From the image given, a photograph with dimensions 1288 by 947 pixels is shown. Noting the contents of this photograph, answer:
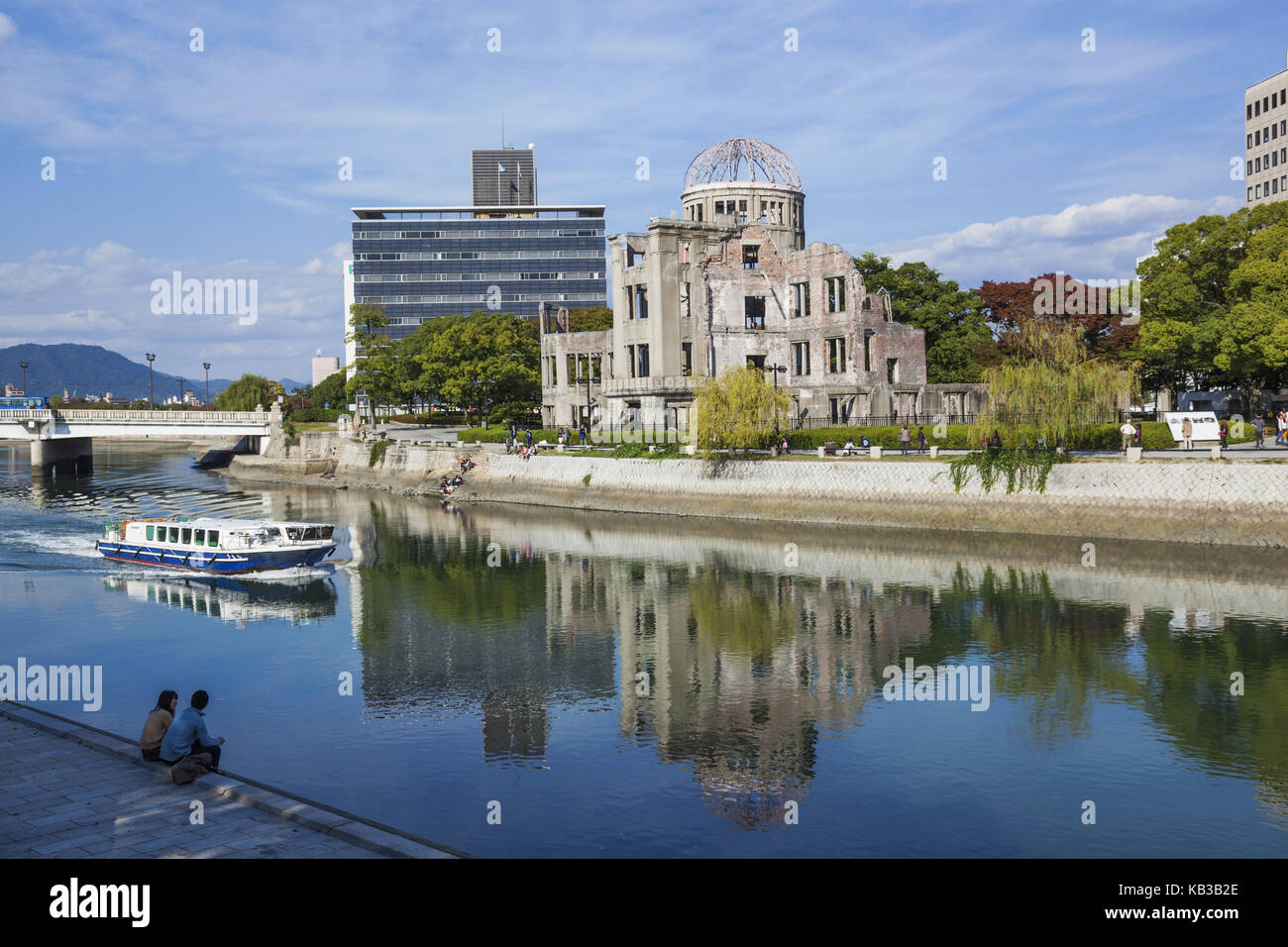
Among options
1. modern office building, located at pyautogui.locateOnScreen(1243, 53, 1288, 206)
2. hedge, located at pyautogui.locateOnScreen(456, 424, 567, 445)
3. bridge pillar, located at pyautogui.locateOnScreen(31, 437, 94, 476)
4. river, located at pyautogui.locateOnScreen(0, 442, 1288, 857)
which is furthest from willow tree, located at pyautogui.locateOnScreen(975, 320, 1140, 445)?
bridge pillar, located at pyautogui.locateOnScreen(31, 437, 94, 476)

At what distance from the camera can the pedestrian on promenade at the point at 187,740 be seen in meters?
20.3

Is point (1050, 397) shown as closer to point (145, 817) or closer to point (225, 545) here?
point (225, 545)

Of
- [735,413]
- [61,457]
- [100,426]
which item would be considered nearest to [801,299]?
[735,413]

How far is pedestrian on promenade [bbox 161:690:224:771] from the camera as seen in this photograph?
66.6ft

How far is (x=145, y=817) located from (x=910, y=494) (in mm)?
49611

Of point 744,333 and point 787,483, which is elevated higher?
point 744,333

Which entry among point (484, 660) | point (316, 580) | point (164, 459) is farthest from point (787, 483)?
point (164, 459)

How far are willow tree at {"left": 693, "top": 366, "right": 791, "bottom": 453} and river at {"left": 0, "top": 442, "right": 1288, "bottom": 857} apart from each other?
10.2m

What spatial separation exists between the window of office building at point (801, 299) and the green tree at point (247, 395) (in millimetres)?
84061

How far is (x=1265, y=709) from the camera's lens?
2850 centimetres
